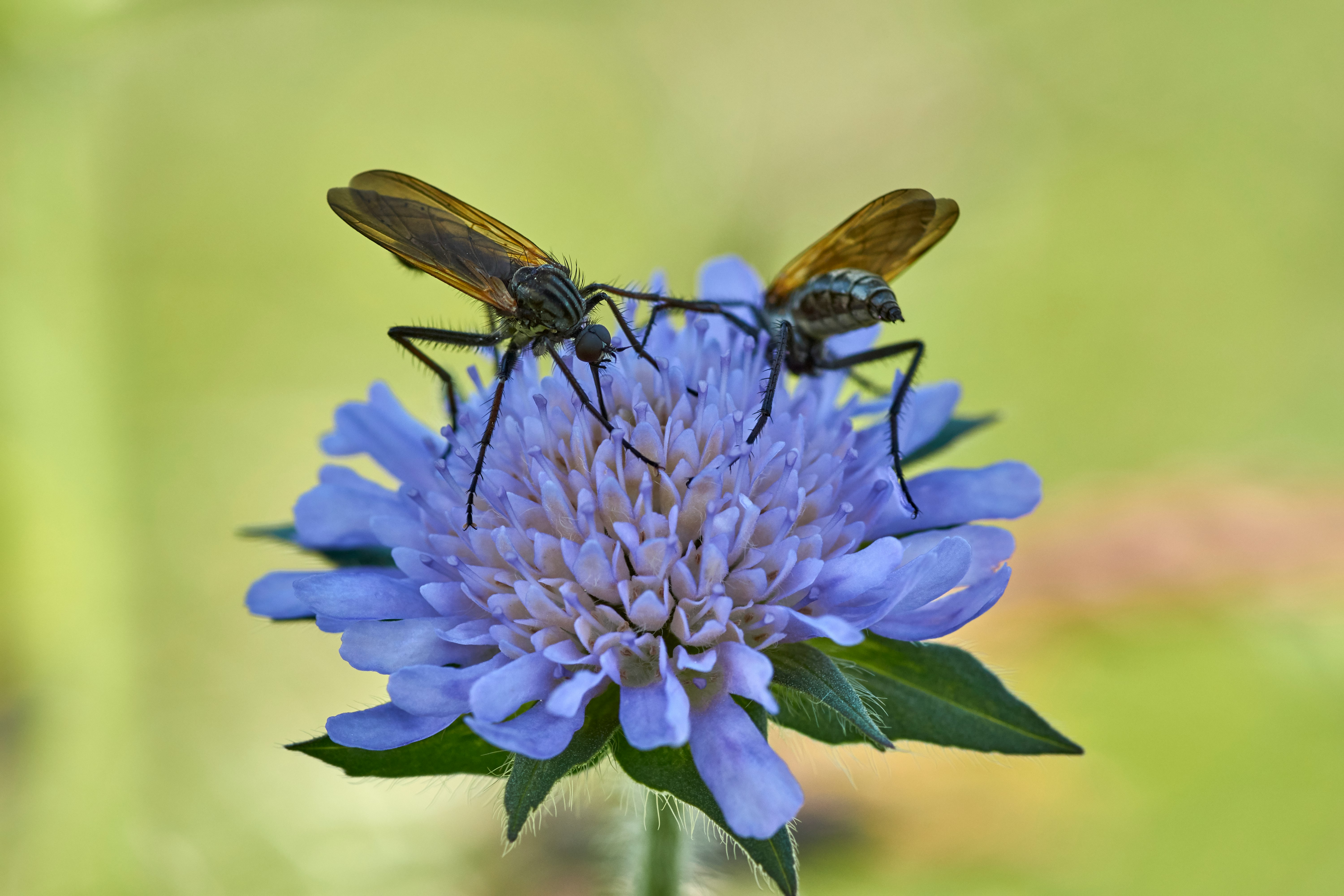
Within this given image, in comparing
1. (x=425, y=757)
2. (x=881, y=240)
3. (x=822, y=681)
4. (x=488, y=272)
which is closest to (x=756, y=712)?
(x=822, y=681)

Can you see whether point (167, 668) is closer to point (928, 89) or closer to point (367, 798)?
point (367, 798)

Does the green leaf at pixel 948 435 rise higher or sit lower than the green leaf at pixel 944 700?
higher

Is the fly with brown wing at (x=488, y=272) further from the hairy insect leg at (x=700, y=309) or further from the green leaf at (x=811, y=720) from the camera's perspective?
the green leaf at (x=811, y=720)

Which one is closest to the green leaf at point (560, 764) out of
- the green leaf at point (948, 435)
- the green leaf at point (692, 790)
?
the green leaf at point (692, 790)

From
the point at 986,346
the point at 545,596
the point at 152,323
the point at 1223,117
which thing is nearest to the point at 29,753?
the point at 545,596

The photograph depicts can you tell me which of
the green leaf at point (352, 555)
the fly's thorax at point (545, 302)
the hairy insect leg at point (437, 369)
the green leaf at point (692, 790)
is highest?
the fly's thorax at point (545, 302)

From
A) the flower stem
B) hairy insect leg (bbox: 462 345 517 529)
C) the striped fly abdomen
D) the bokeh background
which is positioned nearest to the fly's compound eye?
hairy insect leg (bbox: 462 345 517 529)

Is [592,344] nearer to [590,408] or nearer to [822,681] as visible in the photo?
[590,408]

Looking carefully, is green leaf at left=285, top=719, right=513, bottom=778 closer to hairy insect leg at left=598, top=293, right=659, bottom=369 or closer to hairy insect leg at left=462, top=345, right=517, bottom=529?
hairy insect leg at left=462, top=345, right=517, bottom=529
